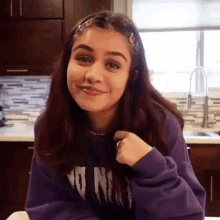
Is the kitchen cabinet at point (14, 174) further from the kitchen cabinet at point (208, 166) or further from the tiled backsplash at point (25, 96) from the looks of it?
the kitchen cabinet at point (208, 166)

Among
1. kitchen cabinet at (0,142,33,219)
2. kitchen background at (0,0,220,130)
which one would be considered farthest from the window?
kitchen cabinet at (0,142,33,219)

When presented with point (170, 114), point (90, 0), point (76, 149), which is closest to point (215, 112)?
point (90, 0)

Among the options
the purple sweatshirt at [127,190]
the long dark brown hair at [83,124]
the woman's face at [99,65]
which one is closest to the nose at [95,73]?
the woman's face at [99,65]

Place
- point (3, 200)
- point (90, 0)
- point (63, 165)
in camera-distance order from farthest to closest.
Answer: point (90, 0) → point (3, 200) → point (63, 165)

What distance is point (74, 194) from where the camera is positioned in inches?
31.2

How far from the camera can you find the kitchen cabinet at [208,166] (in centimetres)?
168

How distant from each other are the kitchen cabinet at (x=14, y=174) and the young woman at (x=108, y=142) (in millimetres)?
1024

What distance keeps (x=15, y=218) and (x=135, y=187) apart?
13.5 inches

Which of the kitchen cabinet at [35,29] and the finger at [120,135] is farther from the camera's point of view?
the kitchen cabinet at [35,29]

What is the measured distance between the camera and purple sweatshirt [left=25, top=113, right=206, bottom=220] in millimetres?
618

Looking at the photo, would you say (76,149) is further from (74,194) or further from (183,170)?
(183,170)

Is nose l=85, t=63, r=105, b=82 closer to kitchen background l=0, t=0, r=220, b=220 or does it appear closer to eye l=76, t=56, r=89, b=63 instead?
eye l=76, t=56, r=89, b=63

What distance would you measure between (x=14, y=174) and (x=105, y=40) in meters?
1.50

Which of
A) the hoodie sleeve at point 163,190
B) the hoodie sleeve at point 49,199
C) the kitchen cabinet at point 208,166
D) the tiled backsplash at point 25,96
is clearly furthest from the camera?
the tiled backsplash at point 25,96
